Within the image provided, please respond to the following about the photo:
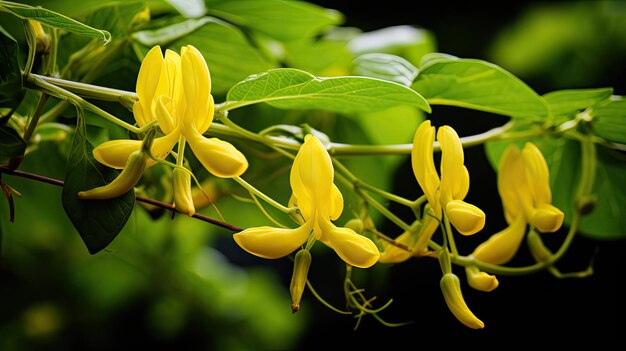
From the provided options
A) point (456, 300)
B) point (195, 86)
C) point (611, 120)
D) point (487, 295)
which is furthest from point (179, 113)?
point (487, 295)

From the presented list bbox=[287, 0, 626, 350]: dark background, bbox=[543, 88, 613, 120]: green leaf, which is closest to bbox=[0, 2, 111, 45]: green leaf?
bbox=[543, 88, 613, 120]: green leaf

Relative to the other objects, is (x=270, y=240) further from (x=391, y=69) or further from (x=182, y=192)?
(x=391, y=69)

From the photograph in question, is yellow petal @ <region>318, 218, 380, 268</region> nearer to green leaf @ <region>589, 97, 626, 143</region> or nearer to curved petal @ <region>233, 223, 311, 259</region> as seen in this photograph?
curved petal @ <region>233, 223, 311, 259</region>

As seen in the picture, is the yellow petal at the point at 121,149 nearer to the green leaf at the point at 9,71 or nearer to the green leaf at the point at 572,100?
the green leaf at the point at 9,71

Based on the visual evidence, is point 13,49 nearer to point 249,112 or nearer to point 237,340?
point 249,112

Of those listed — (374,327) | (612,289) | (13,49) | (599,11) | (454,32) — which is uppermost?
(13,49)

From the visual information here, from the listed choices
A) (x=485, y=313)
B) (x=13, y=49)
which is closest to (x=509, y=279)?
(x=485, y=313)
